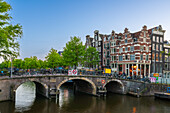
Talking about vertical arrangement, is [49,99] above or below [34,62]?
below

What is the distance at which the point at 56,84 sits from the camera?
3061cm

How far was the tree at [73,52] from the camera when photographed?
142ft

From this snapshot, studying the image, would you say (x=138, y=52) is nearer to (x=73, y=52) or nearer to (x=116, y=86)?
(x=116, y=86)

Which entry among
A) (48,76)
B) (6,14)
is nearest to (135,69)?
(48,76)

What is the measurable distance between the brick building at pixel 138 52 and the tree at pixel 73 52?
1211 cm

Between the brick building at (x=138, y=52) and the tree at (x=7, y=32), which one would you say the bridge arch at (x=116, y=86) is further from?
the tree at (x=7, y=32)

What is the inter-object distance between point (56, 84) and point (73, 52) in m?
14.5

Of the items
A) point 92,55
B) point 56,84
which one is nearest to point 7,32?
point 56,84

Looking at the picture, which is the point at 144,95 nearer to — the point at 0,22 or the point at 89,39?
the point at 0,22

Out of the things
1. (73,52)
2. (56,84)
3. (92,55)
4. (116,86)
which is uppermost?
(73,52)

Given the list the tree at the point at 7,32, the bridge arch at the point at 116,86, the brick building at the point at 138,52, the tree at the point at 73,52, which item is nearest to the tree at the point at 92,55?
the brick building at the point at 138,52

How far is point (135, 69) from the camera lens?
144 feet

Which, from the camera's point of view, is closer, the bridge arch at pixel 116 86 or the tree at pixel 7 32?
the tree at pixel 7 32

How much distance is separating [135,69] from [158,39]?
12021 mm
